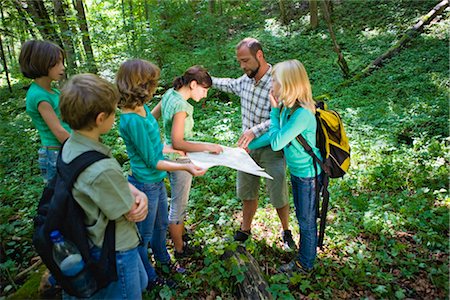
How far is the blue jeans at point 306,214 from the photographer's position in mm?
2840

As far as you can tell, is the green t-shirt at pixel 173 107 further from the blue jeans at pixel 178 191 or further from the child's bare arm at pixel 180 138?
the blue jeans at pixel 178 191

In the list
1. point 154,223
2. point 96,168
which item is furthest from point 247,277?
point 96,168

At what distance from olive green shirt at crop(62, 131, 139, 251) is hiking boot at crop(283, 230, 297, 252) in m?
2.31

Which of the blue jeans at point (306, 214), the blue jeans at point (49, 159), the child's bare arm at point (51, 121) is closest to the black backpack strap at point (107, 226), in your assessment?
the child's bare arm at point (51, 121)

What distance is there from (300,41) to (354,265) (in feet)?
42.9

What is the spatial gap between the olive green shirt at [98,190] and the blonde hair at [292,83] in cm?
152

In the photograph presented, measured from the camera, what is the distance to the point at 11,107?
1138 centimetres

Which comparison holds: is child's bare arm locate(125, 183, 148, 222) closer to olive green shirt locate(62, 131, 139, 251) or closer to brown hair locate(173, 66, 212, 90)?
olive green shirt locate(62, 131, 139, 251)

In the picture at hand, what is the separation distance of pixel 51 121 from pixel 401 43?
39.0 feet

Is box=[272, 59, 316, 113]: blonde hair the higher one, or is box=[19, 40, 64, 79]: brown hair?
box=[19, 40, 64, 79]: brown hair

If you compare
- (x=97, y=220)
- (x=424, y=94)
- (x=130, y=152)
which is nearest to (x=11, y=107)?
(x=130, y=152)

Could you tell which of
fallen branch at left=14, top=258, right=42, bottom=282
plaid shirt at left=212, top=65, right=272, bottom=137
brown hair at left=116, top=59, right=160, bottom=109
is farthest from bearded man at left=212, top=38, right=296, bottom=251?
fallen branch at left=14, top=258, right=42, bottom=282

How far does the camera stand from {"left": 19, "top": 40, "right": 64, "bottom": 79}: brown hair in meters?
2.55

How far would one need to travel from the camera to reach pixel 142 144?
230 cm
